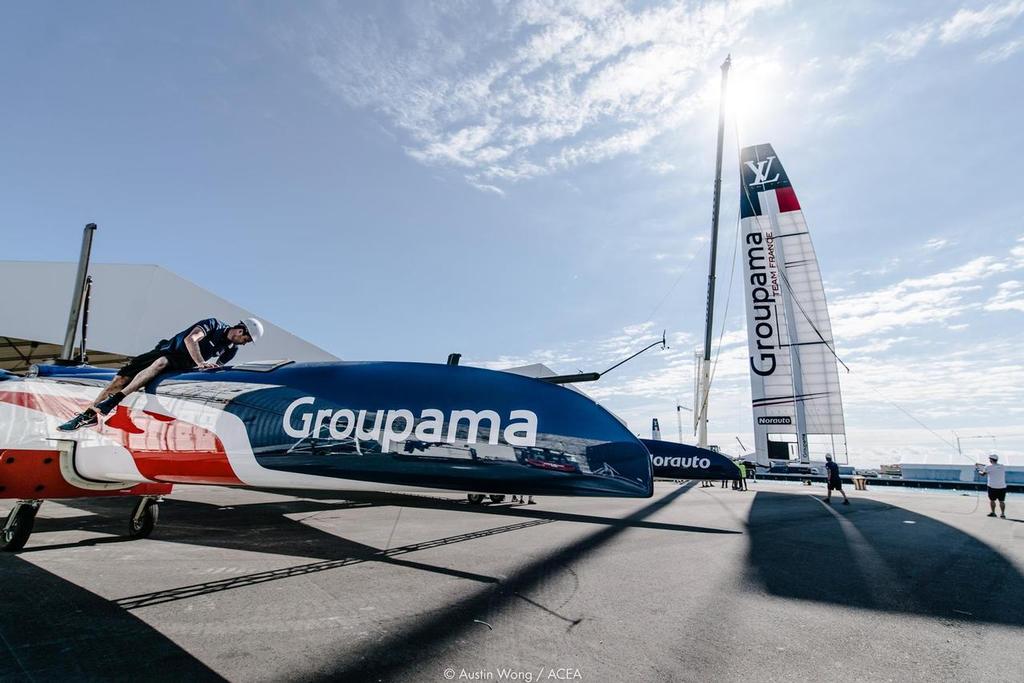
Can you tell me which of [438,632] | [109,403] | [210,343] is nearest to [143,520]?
[109,403]

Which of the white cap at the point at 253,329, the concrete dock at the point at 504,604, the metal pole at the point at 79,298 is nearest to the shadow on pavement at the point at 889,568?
the concrete dock at the point at 504,604

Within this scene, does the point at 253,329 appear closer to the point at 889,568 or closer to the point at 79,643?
the point at 79,643

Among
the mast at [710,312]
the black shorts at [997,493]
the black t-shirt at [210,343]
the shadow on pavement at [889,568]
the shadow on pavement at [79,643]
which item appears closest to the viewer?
the shadow on pavement at [79,643]

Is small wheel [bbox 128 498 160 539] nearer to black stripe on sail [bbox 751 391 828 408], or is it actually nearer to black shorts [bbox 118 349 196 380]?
black shorts [bbox 118 349 196 380]

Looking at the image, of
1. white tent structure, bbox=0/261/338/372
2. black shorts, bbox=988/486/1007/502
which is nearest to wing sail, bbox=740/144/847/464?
black shorts, bbox=988/486/1007/502

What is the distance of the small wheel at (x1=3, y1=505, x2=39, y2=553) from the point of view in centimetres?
551

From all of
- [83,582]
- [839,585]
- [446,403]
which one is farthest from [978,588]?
[83,582]

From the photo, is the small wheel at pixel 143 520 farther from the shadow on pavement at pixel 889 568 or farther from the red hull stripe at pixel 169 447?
the shadow on pavement at pixel 889 568

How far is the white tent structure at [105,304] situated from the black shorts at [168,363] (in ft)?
34.8

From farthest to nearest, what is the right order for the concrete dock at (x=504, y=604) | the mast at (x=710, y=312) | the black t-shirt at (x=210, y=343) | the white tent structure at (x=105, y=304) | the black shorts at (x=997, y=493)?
the mast at (x=710, y=312) < the white tent structure at (x=105, y=304) < the black shorts at (x=997, y=493) < the black t-shirt at (x=210, y=343) < the concrete dock at (x=504, y=604)

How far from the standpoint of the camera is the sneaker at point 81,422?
16.1ft

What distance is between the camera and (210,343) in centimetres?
489

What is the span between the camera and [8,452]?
548 cm

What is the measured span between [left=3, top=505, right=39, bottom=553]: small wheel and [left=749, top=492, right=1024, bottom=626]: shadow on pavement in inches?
327
